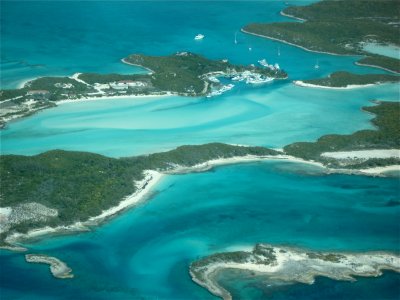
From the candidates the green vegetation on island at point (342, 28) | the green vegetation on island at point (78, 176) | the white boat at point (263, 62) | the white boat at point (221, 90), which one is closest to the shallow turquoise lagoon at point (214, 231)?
the green vegetation on island at point (78, 176)

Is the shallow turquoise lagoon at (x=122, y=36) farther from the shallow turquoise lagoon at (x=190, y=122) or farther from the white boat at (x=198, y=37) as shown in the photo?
the shallow turquoise lagoon at (x=190, y=122)

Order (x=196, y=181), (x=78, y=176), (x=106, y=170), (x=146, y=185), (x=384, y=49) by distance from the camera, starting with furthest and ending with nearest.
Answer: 1. (x=384, y=49)
2. (x=196, y=181)
3. (x=106, y=170)
4. (x=146, y=185)
5. (x=78, y=176)

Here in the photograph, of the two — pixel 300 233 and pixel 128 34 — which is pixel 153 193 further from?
pixel 128 34

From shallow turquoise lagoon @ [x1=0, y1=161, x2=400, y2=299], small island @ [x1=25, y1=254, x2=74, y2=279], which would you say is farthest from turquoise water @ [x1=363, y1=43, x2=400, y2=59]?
small island @ [x1=25, y1=254, x2=74, y2=279]

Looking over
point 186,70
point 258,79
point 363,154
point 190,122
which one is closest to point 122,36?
point 186,70

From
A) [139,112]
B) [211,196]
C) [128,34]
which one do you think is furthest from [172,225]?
[128,34]

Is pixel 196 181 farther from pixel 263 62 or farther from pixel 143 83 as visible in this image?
pixel 263 62

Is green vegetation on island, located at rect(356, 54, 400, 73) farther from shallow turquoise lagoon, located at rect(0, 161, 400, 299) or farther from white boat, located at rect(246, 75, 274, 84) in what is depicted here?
shallow turquoise lagoon, located at rect(0, 161, 400, 299)
